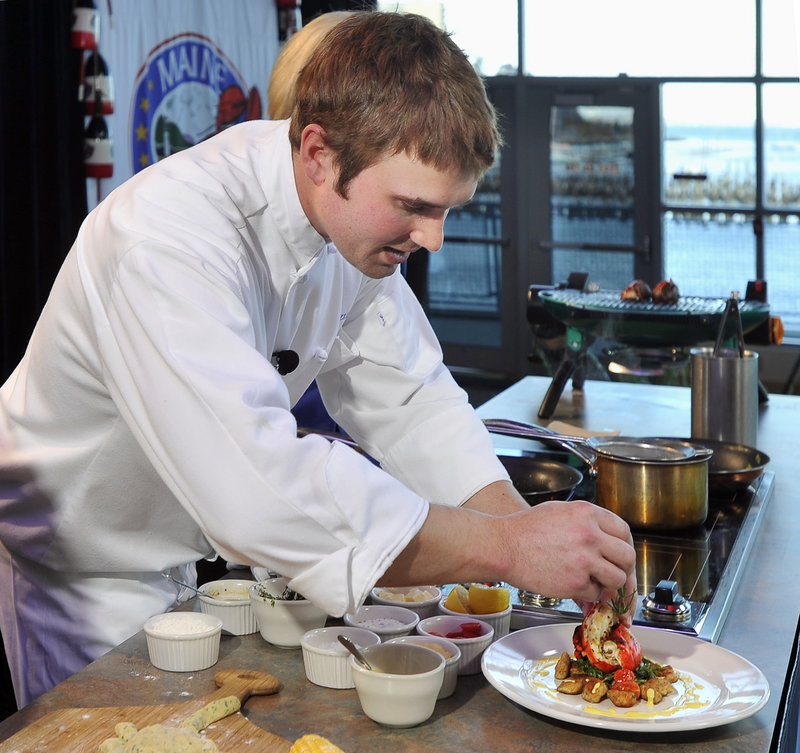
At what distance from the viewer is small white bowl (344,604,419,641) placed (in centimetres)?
125

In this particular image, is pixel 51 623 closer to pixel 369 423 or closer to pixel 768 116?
pixel 369 423

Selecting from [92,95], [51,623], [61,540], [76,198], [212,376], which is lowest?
[51,623]

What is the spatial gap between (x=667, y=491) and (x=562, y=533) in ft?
1.80

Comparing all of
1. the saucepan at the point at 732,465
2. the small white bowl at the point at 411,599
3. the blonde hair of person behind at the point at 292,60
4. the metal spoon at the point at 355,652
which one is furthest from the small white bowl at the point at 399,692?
the blonde hair of person behind at the point at 292,60

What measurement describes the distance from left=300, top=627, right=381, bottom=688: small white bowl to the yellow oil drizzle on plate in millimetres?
182

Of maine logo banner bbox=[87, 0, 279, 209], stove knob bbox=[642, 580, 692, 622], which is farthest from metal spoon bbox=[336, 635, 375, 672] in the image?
maine logo banner bbox=[87, 0, 279, 209]

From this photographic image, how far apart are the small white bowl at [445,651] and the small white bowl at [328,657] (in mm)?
40

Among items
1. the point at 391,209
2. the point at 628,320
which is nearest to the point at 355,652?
the point at 391,209

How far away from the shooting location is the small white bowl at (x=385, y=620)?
4.11 feet

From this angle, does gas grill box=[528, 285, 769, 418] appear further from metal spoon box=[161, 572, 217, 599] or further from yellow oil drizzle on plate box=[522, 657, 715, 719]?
yellow oil drizzle on plate box=[522, 657, 715, 719]

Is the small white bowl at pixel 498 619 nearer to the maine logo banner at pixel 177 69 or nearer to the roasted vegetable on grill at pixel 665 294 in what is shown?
the roasted vegetable on grill at pixel 665 294

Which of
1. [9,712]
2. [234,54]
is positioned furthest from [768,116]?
[9,712]

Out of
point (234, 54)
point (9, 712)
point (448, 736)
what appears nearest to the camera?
point (448, 736)

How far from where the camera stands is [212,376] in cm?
109
